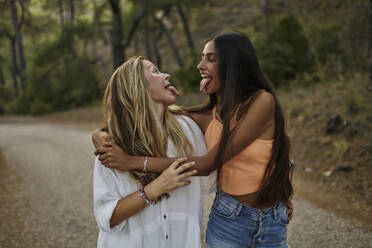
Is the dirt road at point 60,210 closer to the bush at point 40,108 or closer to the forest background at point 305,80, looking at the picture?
the forest background at point 305,80

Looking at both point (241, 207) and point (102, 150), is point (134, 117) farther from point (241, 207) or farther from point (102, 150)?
point (241, 207)

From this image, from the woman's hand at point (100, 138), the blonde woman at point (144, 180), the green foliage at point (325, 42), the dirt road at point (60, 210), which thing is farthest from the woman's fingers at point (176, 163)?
the green foliage at point (325, 42)

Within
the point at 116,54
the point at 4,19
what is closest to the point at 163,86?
the point at 116,54

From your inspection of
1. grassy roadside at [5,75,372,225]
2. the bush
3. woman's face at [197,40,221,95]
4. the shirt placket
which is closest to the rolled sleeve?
the shirt placket

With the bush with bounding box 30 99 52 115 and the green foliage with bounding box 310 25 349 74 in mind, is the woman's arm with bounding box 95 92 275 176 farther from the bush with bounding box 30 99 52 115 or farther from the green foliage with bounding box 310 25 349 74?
the bush with bounding box 30 99 52 115

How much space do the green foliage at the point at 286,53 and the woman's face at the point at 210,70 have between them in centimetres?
901

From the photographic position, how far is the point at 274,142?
188 centimetres

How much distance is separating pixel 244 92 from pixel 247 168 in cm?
43

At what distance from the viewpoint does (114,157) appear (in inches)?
70.9

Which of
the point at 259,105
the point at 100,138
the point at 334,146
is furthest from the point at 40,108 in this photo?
the point at 259,105

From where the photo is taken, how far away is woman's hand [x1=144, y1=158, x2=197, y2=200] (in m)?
1.79

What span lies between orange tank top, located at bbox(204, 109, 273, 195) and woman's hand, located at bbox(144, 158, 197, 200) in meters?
0.26

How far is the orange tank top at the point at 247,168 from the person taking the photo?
188cm

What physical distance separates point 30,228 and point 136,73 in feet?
11.4
